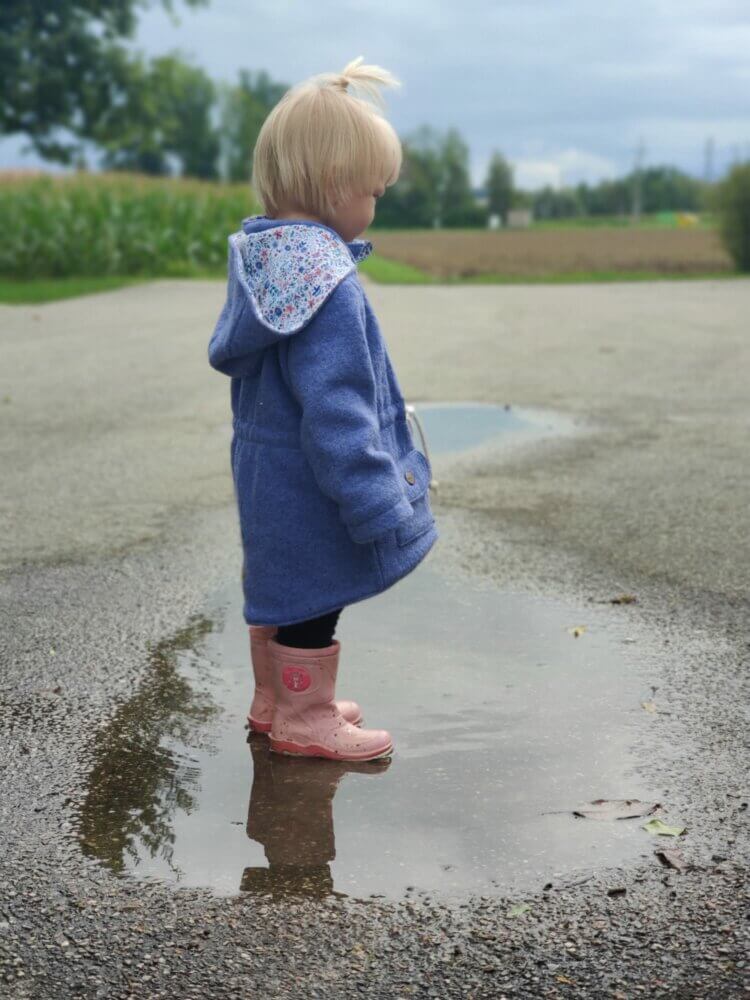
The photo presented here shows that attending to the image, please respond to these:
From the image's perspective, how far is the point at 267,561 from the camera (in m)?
2.91

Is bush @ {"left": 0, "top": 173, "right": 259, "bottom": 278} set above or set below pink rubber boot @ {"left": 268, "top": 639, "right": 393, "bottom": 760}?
above

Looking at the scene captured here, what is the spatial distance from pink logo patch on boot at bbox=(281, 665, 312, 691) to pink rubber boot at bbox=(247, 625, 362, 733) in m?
0.11

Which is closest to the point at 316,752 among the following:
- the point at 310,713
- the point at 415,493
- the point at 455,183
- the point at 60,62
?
the point at 310,713

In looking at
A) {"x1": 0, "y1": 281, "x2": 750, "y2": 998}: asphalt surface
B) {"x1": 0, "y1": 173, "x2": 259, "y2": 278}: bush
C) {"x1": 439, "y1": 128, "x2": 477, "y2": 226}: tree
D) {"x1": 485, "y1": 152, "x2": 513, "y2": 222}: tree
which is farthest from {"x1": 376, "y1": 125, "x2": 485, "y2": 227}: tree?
{"x1": 0, "y1": 281, "x2": 750, "y2": 998}: asphalt surface

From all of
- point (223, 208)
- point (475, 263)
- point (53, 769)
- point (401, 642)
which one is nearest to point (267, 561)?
point (53, 769)

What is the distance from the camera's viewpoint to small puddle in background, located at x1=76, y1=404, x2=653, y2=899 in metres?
2.48

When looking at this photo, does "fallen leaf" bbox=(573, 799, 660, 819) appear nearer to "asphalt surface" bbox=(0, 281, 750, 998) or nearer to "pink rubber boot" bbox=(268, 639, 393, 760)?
"asphalt surface" bbox=(0, 281, 750, 998)

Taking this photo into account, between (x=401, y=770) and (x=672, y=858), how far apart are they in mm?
675

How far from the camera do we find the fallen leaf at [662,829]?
2.57 metres

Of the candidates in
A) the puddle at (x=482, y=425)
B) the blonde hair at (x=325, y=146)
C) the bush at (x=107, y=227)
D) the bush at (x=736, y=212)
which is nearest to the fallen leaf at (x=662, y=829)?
the blonde hair at (x=325, y=146)

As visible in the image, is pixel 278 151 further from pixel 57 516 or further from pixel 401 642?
pixel 57 516

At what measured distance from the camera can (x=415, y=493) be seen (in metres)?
2.98

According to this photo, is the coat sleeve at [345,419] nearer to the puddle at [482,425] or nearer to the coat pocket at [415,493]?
the coat pocket at [415,493]

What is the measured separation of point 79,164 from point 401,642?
37.8 metres
